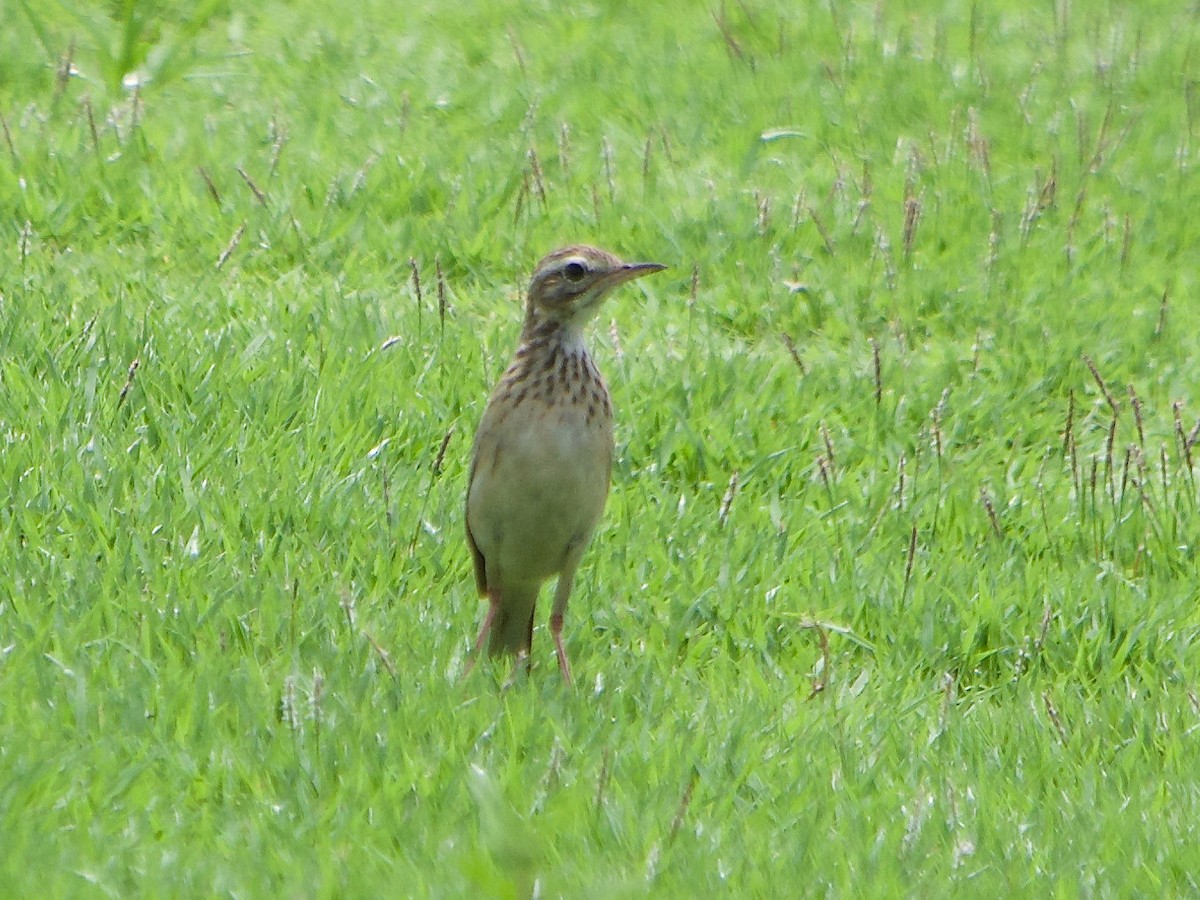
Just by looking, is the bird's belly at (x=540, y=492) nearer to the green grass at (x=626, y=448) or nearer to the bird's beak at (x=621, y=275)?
the green grass at (x=626, y=448)

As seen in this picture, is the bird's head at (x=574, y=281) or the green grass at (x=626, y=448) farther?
the bird's head at (x=574, y=281)

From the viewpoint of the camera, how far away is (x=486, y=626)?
17.7 ft

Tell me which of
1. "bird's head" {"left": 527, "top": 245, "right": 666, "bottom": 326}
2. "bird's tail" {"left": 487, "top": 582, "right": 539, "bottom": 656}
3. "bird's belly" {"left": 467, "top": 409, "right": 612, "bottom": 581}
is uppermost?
"bird's head" {"left": 527, "top": 245, "right": 666, "bottom": 326}

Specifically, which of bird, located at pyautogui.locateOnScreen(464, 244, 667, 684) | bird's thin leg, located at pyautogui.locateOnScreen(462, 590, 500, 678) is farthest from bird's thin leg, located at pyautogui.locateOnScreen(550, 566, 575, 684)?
bird's thin leg, located at pyautogui.locateOnScreen(462, 590, 500, 678)

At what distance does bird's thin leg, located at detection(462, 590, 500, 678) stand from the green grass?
57 mm

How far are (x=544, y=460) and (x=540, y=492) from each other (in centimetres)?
9

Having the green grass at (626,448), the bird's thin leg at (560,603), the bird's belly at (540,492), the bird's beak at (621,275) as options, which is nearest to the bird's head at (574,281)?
the bird's beak at (621,275)

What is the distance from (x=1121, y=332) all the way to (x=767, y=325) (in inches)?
56.5

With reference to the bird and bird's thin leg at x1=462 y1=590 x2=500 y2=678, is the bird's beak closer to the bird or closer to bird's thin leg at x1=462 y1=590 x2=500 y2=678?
the bird

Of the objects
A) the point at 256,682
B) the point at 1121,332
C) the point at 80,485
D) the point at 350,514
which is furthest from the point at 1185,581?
the point at 80,485

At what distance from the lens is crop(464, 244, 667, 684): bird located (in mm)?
5273

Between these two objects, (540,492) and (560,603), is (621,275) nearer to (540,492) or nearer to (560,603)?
(540,492)

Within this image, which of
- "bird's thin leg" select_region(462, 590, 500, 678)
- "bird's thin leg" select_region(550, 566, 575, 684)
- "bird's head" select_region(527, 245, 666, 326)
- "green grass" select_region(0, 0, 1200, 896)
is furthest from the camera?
"bird's head" select_region(527, 245, 666, 326)

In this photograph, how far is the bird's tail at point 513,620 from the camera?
548cm
